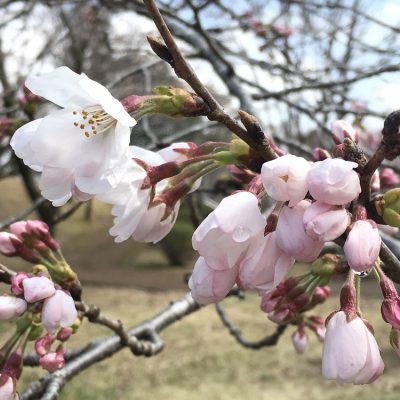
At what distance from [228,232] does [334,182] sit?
0.13 m

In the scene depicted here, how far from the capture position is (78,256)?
13.9m

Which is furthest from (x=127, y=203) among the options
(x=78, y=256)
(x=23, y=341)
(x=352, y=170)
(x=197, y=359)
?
(x=78, y=256)

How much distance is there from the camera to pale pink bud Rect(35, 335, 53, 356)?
40.7 inches

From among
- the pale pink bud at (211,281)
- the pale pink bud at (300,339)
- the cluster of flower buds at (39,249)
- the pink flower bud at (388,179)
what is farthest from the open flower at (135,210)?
the pale pink bud at (300,339)

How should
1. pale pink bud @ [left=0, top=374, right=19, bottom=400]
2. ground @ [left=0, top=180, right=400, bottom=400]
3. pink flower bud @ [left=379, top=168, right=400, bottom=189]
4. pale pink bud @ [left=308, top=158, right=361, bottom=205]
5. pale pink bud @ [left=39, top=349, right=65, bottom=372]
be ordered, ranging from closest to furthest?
pale pink bud @ [left=308, top=158, right=361, bottom=205]
pale pink bud @ [left=0, top=374, right=19, bottom=400]
pale pink bud @ [left=39, top=349, right=65, bottom=372]
pink flower bud @ [left=379, top=168, right=400, bottom=189]
ground @ [left=0, top=180, right=400, bottom=400]

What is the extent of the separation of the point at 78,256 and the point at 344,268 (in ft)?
44.1

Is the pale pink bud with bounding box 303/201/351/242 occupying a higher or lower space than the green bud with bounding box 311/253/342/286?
higher

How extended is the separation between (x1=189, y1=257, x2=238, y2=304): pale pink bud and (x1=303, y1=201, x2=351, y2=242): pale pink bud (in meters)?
0.11

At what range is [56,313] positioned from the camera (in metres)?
0.91

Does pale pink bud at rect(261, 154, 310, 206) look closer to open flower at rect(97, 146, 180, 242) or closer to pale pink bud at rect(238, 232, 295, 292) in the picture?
pale pink bud at rect(238, 232, 295, 292)

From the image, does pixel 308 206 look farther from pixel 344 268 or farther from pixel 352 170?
pixel 344 268

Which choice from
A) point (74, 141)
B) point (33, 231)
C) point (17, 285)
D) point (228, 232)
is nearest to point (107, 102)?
point (74, 141)

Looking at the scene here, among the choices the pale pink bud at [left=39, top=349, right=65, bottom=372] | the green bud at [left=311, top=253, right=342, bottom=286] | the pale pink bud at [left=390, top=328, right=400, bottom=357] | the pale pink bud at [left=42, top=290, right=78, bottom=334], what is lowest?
the pale pink bud at [left=39, top=349, right=65, bottom=372]

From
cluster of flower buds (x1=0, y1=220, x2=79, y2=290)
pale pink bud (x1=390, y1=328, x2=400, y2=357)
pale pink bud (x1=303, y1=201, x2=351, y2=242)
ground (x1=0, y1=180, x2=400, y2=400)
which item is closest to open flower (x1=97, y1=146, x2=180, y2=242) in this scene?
pale pink bud (x1=303, y1=201, x2=351, y2=242)
